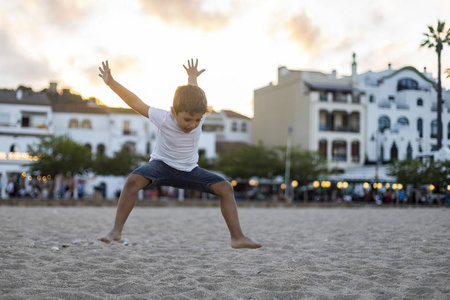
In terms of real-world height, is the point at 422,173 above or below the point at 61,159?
below

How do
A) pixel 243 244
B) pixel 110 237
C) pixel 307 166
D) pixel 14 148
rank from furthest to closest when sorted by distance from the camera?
pixel 14 148 → pixel 307 166 → pixel 243 244 → pixel 110 237

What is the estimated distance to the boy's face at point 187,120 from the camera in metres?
5.04

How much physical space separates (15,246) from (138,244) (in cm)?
193

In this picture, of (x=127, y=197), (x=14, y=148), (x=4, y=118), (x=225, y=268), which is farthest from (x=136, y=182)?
(x=4, y=118)

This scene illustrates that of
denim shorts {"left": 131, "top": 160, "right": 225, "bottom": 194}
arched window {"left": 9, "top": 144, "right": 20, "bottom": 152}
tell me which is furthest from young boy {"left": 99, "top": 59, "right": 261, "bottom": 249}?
arched window {"left": 9, "top": 144, "right": 20, "bottom": 152}

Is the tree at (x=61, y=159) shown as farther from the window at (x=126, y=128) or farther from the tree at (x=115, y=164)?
the window at (x=126, y=128)

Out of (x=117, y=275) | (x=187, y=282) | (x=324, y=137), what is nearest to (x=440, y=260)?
(x=187, y=282)

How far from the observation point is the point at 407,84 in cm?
6066

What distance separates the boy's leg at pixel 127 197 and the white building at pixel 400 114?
51.1 meters

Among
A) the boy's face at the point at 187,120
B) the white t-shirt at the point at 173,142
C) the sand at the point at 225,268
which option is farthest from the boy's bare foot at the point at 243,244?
the boy's face at the point at 187,120

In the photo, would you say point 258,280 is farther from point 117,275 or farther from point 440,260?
point 440,260

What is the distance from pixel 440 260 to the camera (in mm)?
6402

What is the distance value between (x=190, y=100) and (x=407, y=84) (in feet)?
196

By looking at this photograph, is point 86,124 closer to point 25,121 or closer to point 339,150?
point 25,121
